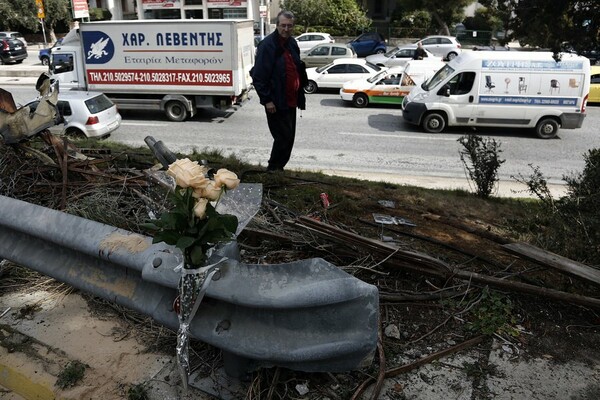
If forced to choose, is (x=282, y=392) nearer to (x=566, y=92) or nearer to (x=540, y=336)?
(x=540, y=336)

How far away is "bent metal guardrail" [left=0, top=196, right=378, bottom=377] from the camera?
7.50 feet

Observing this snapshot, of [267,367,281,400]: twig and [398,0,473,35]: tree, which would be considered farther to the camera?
[398,0,473,35]: tree

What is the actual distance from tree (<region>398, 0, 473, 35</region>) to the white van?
74.5 feet

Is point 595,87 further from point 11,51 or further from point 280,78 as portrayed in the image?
point 11,51

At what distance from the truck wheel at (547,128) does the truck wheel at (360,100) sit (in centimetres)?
618

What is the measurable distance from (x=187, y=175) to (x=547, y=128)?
15.7m

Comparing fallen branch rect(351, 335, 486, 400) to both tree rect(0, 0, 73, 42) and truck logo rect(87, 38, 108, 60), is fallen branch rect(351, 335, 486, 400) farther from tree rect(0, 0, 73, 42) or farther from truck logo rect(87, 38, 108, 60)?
tree rect(0, 0, 73, 42)

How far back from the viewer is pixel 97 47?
648 inches

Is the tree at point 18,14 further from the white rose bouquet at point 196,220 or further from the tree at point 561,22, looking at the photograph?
the white rose bouquet at point 196,220

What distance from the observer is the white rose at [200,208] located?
89.0 inches

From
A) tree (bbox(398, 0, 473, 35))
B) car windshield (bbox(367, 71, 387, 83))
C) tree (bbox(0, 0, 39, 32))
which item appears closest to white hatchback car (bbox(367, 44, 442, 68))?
car windshield (bbox(367, 71, 387, 83))

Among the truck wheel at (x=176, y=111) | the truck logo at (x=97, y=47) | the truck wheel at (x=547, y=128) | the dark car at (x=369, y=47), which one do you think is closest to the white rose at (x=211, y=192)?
the truck wheel at (x=176, y=111)

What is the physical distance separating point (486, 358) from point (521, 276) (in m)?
0.94

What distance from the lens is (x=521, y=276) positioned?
3520 mm
